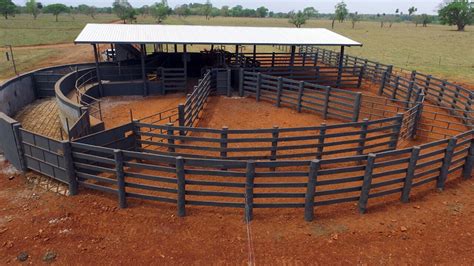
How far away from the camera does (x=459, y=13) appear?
3280 inches

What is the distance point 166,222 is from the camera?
6859mm

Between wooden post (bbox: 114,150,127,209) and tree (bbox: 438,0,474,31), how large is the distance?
10019cm

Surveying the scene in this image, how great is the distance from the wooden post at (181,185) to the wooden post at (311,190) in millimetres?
2575

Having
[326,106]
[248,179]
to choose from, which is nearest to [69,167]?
[248,179]

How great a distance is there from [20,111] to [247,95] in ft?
36.6

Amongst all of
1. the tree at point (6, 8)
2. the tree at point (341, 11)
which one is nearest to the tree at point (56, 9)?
the tree at point (6, 8)

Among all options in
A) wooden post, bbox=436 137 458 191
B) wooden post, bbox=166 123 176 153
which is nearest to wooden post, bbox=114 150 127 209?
wooden post, bbox=166 123 176 153

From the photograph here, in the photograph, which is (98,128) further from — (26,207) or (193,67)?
(193,67)

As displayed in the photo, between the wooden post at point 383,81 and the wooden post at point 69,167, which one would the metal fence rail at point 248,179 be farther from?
the wooden post at point 383,81

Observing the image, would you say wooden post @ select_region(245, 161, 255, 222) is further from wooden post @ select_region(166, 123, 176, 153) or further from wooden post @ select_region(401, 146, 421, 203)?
wooden post @ select_region(401, 146, 421, 203)

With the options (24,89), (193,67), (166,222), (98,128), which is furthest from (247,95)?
(166,222)

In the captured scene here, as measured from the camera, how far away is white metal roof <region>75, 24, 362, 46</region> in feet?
60.8

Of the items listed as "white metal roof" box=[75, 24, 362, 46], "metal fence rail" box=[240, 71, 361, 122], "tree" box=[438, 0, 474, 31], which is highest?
"tree" box=[438, 0, 474, 31]

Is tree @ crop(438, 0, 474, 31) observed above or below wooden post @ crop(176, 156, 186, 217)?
above
